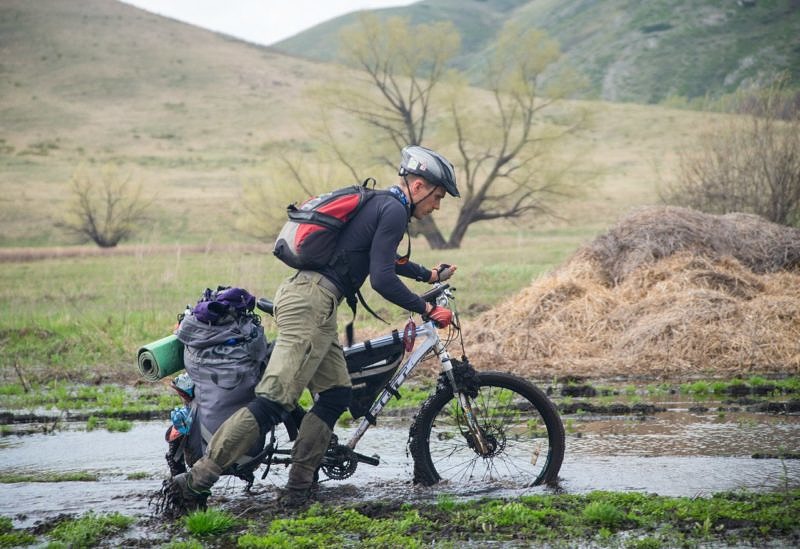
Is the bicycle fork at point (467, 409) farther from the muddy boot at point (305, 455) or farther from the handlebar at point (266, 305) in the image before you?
the handlebar at point (266, 305)

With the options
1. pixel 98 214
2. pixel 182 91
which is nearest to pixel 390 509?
pixel 98 214

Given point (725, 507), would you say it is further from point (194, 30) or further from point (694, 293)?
point (194, 30)

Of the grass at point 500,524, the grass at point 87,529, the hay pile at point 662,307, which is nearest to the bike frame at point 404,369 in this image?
the grass at point 500,524

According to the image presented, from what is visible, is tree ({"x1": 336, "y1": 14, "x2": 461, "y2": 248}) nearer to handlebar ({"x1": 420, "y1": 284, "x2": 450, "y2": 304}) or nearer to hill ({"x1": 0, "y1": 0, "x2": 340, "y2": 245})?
hill ({"x1": 0, "y1": 0, "x2": 340, "y2": 245})

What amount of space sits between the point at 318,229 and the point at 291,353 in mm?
806

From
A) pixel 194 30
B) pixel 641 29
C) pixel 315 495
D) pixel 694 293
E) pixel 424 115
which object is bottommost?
pixel 315 495

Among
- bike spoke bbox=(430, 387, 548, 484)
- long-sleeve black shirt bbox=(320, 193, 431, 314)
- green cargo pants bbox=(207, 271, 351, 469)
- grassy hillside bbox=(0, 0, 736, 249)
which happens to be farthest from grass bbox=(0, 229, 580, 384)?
grassy hillside bbox=(0, 0, 736, 249)

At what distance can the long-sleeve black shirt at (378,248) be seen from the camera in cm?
563

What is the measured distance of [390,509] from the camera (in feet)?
19.0

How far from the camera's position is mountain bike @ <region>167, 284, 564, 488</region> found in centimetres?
611

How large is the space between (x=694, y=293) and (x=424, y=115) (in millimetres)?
30861

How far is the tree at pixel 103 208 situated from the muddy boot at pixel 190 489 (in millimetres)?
41776

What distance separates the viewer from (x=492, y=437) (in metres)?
6.34

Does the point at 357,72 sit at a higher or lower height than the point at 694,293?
higher
